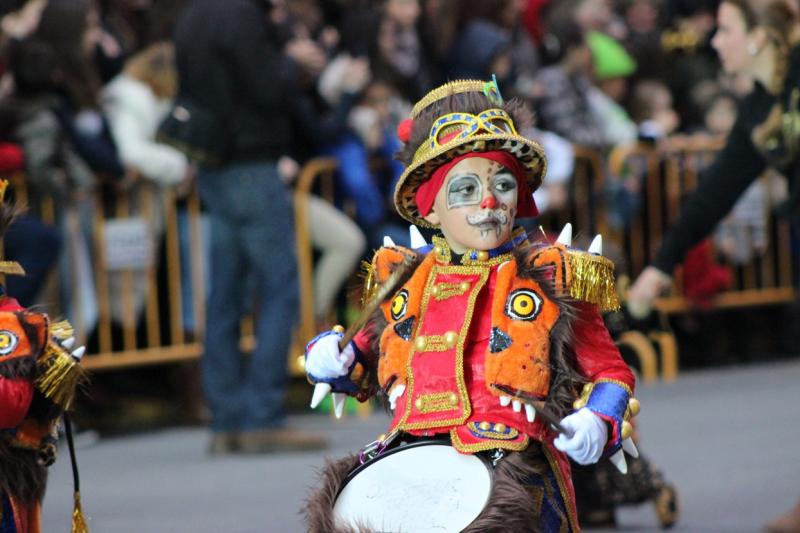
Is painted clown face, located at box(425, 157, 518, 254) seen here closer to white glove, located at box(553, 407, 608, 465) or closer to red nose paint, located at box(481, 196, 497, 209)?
red nose paint, located at box(481, 196, 497, 209)

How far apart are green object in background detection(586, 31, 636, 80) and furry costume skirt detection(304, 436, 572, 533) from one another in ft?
25.0

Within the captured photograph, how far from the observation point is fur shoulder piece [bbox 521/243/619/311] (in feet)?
13.6

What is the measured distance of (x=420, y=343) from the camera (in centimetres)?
427

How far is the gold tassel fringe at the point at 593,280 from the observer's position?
416cm

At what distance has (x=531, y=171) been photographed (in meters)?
4.37

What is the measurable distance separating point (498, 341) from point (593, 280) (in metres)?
0.28

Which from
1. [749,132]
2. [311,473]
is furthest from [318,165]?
[749,132]

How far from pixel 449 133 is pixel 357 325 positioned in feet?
1.78

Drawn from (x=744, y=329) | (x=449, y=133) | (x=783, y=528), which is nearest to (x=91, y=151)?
(x=783, y=528)

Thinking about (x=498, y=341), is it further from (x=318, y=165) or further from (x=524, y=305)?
(x=318, y=165)

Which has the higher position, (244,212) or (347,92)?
(347,92)

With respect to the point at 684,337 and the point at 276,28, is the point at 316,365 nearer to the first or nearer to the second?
the point at 276,28

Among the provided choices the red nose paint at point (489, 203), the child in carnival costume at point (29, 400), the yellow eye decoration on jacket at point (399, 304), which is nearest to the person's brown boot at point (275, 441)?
the child in carnival costume at point (29, 400)

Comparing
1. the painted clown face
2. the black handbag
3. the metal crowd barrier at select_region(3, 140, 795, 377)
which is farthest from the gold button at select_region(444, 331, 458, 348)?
the metal crowd barrier at select_region(3, 140, 795, 377)
